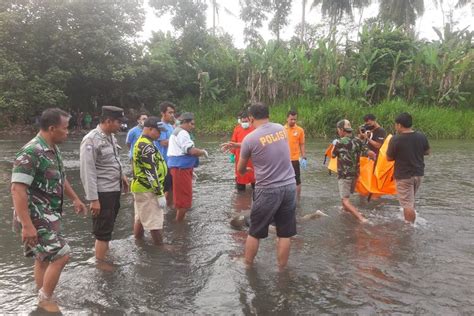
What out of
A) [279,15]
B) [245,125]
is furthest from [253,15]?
[245,125]

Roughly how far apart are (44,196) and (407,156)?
503 centimetres

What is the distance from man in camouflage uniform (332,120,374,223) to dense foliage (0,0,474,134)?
16192 millimetres

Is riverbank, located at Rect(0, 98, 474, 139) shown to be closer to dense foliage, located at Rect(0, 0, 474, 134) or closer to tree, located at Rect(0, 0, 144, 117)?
dense foliage, located at Rect(0, 0, 474, 134)

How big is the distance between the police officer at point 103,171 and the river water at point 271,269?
1.98 ft

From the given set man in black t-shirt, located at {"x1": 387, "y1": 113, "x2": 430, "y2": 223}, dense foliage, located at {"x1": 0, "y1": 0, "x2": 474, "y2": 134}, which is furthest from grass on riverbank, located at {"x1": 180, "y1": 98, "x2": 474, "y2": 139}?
man in black t-shirt, located at {"x1": 387, "y1": 113, "x2": 430, "y2": 223}

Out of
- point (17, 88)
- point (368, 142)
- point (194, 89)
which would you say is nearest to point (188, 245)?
point (368, 142)

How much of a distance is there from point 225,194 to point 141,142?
4078mm

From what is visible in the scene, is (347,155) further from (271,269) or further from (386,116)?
(386,116)

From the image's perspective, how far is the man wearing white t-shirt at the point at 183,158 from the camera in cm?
631

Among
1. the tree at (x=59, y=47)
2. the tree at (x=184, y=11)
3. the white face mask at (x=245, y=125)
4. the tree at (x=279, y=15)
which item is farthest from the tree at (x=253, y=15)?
the white face mask at (x=245, y=125)

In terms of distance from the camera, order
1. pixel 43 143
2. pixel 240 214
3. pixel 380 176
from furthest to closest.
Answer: pixel 380 176, pixel 240 214, pixel 43 143

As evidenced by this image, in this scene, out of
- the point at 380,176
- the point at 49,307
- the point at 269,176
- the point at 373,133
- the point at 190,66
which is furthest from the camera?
the point at 190,66

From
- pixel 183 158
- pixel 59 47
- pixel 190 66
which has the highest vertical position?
pixel 59 47

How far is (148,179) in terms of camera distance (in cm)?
523
